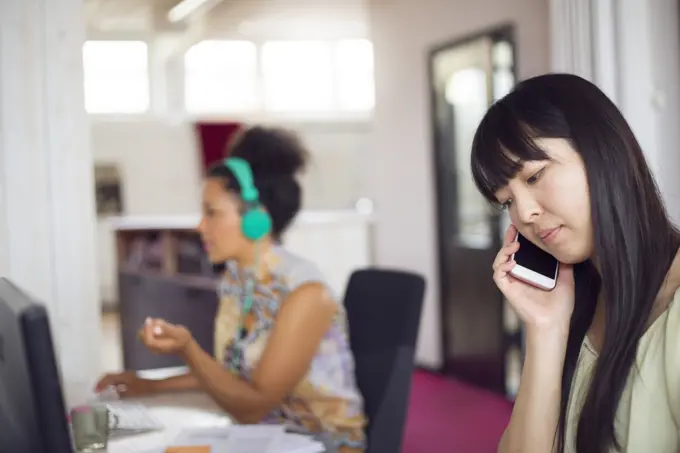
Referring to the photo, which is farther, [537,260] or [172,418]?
[172,418]

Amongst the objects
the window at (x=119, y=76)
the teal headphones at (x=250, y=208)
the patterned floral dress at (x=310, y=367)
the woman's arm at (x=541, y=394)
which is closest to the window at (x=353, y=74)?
the window at (x=119, y=76)

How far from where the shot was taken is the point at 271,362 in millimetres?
1866

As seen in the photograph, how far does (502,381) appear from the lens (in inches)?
174

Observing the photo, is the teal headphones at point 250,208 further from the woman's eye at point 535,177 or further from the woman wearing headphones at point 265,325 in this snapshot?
the woman's eye at point 535,177

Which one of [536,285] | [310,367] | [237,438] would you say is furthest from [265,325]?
[536,285]

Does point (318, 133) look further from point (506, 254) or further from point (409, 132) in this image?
point (506, 254)

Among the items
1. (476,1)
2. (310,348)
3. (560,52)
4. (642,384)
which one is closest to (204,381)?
(310,348)

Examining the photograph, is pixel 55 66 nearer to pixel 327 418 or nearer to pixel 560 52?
pixel 327 418

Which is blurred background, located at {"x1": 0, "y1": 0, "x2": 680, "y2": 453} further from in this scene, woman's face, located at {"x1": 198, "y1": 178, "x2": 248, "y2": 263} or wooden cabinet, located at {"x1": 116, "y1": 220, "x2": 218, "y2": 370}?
woman's face, located at {"x1": 198, "y1": 178, "x2": 248, "y2": 263}

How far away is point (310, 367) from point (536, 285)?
27.3 inches

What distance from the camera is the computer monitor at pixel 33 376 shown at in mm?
841

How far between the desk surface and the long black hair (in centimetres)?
84

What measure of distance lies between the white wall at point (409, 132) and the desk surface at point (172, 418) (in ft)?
10.1

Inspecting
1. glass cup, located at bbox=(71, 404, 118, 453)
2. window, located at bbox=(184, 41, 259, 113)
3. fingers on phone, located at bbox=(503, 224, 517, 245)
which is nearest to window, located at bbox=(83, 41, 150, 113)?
window, located at bbox=(184, 41, 259, 113)
